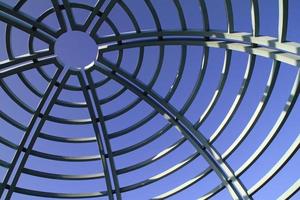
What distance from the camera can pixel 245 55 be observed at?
53.2 feet

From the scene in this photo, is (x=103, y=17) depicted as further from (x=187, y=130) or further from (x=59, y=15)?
(x=187, y=130)

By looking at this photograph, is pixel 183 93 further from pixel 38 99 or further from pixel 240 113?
pixel 38 99

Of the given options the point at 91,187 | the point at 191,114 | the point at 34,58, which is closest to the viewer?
the point at 34,58

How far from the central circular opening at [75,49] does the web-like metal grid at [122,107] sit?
0.98 feet

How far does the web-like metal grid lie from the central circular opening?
0.30 meters

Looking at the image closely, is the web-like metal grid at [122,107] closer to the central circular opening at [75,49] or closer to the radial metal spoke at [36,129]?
the radial metal spoke at [36,129]

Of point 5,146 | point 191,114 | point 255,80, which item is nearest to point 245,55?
point 255,80

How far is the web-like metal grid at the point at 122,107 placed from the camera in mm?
15992

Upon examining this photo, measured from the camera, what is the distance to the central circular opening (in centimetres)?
1750

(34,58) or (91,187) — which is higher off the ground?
(34,58)

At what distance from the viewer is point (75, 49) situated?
1839 centimetres

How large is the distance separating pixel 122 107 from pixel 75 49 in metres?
3.62

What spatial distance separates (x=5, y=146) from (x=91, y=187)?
181 inches

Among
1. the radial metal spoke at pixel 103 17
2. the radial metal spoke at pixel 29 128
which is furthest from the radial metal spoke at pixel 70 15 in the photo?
the radial metal spoke at pixel 29 128
